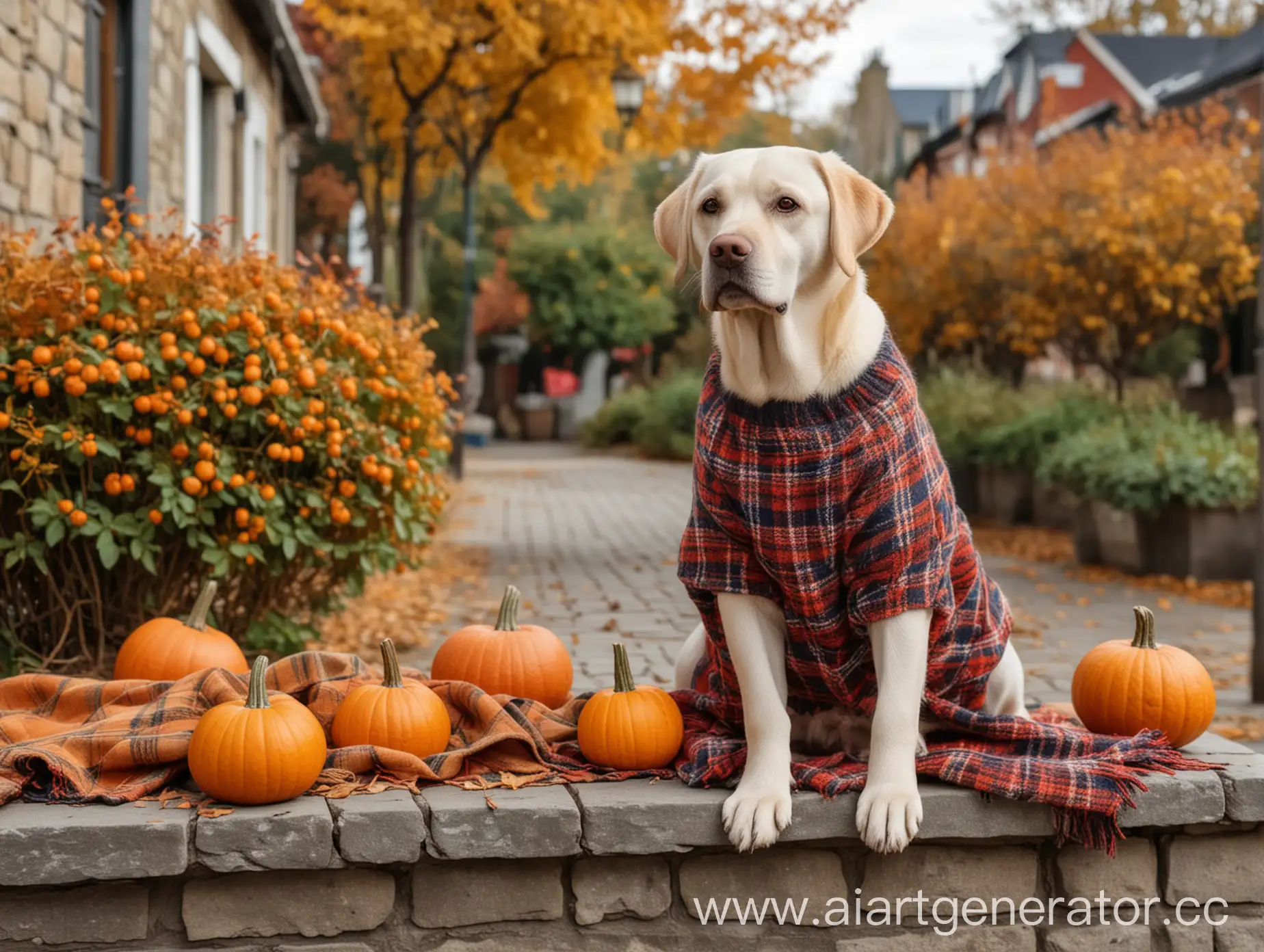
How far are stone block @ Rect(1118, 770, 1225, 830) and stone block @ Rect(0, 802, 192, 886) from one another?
6.76 ft

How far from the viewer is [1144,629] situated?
3.38 m

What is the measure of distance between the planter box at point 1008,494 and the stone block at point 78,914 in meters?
10.4

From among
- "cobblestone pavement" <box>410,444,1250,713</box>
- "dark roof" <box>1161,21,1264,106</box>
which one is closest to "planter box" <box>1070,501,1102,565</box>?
"cobblestone pavement" <box>410,444,1250,713</box>

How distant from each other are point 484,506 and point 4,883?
11.3 metres

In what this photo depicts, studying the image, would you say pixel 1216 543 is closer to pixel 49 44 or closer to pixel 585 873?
pixel 585 873

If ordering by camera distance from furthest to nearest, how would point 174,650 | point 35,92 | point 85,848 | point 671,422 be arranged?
point 671,422 → point 35,92 → point 174,650 → point 85,848

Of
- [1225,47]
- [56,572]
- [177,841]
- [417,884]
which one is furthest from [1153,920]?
[1225,47]

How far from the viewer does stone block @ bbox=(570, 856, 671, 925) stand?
2912mm

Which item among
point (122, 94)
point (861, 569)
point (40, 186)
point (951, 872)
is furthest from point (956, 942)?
point (122, 94)

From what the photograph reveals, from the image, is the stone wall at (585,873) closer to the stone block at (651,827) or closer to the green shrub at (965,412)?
the stone block at (651,827)

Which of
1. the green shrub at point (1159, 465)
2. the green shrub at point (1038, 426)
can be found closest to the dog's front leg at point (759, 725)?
the green shrub at point (1159, 465)

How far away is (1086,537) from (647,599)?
12.3 feet

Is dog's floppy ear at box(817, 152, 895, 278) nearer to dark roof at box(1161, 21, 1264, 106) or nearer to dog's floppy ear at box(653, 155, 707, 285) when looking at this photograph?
dog's floppy ear at box(653, 155, 707, 285)

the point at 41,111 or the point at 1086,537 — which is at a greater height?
the point at 41,111
